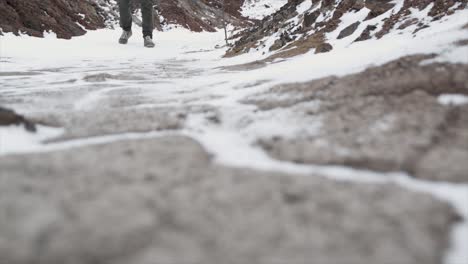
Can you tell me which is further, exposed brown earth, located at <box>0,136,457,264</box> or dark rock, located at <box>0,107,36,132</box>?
dark rock, located at <box>0,107,36,132</box>

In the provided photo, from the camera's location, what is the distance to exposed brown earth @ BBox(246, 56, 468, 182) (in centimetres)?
104

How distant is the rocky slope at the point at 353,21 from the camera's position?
12.9 ft

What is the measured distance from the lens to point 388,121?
1.30 meters

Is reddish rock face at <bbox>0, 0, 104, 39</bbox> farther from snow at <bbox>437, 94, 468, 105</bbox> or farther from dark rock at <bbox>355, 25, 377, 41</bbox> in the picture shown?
snow at <bbox>437, 94, 468, 105</bbox>

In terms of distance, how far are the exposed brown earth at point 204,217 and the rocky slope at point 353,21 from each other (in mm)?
3560

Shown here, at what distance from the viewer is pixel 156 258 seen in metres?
0.66

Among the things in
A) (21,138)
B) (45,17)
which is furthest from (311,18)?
(45,17)

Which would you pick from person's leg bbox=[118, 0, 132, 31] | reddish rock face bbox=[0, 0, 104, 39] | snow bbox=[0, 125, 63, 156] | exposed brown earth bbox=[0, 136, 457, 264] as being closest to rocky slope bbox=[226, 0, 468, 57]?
exposed brown earth bbox=[0, 136, 457, 264]

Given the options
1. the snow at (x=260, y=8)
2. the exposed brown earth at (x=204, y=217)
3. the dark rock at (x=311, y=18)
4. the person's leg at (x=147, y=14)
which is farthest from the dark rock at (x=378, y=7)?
the snow at (x=260, y=8)

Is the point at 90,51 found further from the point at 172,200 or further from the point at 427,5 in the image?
the point at 172,200

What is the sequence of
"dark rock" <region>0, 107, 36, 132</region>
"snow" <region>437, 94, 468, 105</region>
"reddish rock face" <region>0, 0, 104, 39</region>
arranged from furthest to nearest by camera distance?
"reddish rock face" <region>0, 0, 104, 39</region> < "dark rock" <region>0, 107, 36, 132</region> < "snow" <region>437, 94, 468, 105</region>

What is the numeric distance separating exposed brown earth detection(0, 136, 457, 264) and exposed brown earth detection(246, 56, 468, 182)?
190 millimetres

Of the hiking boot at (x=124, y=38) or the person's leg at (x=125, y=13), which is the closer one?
the person's leg at (x=125, y=13)

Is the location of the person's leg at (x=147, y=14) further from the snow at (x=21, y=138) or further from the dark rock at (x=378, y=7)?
the snow at (x=21, y=138)
